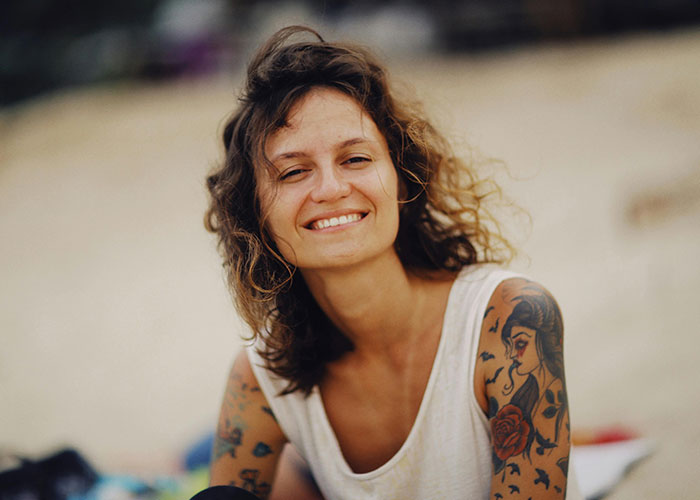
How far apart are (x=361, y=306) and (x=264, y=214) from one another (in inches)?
16.6

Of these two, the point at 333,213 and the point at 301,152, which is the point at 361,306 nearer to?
the point at 333,213

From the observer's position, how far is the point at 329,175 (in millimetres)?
1995

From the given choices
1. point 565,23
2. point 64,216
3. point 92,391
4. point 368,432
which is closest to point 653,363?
point 368,432

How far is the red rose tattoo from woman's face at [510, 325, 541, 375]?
114mm

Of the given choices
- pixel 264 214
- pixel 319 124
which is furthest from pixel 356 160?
pixel 264 214

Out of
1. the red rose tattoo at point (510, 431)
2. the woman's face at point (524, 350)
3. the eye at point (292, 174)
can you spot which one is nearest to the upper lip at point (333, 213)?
the eye at point (292, 174)

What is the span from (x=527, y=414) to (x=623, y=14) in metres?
15.4

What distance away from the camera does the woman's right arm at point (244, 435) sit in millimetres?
2352

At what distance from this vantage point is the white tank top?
6.63 feet

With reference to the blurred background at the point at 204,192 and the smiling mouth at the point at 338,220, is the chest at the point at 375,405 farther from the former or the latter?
the blurred background at the point at 204,192

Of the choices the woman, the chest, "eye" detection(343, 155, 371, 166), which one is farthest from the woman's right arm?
"eye" detection(343, 155, 371, 166)

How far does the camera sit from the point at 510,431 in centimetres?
189

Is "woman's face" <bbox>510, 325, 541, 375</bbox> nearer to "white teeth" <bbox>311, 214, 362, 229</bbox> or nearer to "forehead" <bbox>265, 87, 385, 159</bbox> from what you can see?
"white teeth" <bbox>311, 214, 362, 229</bbox>

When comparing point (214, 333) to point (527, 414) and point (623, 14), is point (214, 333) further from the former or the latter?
point (623, 14)
